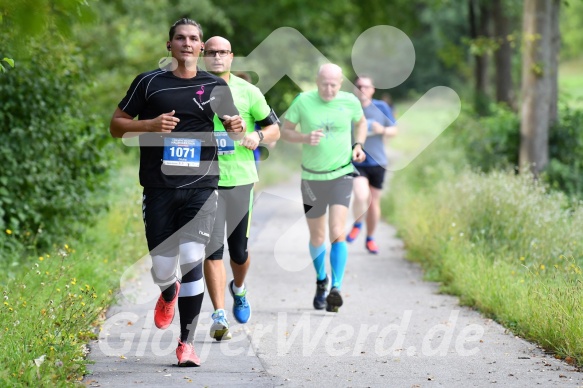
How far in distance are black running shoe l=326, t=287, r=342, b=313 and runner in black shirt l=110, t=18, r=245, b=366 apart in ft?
6.86

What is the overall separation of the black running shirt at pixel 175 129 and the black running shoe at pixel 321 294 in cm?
246

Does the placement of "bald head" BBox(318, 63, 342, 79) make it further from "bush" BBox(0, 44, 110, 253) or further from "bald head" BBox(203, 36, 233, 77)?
"bush" BBox(0, 44, 110, 253)

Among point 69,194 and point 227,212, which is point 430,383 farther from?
point 69,194

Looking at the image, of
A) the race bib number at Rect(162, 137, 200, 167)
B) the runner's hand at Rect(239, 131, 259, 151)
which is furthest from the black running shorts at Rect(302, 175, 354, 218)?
the race bib number at Rect(162, 137, 200, 167)

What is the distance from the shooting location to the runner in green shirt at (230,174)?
683 cm

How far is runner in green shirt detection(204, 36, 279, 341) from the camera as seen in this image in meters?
6.83

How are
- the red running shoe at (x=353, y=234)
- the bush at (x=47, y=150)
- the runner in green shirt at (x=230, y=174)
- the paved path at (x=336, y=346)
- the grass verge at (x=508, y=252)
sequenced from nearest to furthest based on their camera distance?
the paved path at (x=336, y=346)
the grass verge at (x=508, y=252)
the runner in green shirt at (x=230, y=174)
the bush at (x=47, y=150)
the red running shoe at (x=353, y=234)

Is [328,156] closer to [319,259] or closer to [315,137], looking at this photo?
[315,137]

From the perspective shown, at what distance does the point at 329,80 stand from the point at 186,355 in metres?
2.99

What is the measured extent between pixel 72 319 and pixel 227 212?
1455mm

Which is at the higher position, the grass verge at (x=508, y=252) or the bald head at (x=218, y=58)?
the bald head at (x=218, y=58)

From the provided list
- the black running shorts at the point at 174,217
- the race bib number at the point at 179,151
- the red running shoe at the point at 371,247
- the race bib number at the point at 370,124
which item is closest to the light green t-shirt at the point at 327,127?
the black running shorts at the point at 174,217

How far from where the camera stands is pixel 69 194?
32.6 ft

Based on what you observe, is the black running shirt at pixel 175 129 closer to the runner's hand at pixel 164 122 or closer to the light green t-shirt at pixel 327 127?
the runner's hand at pixel 164 122
